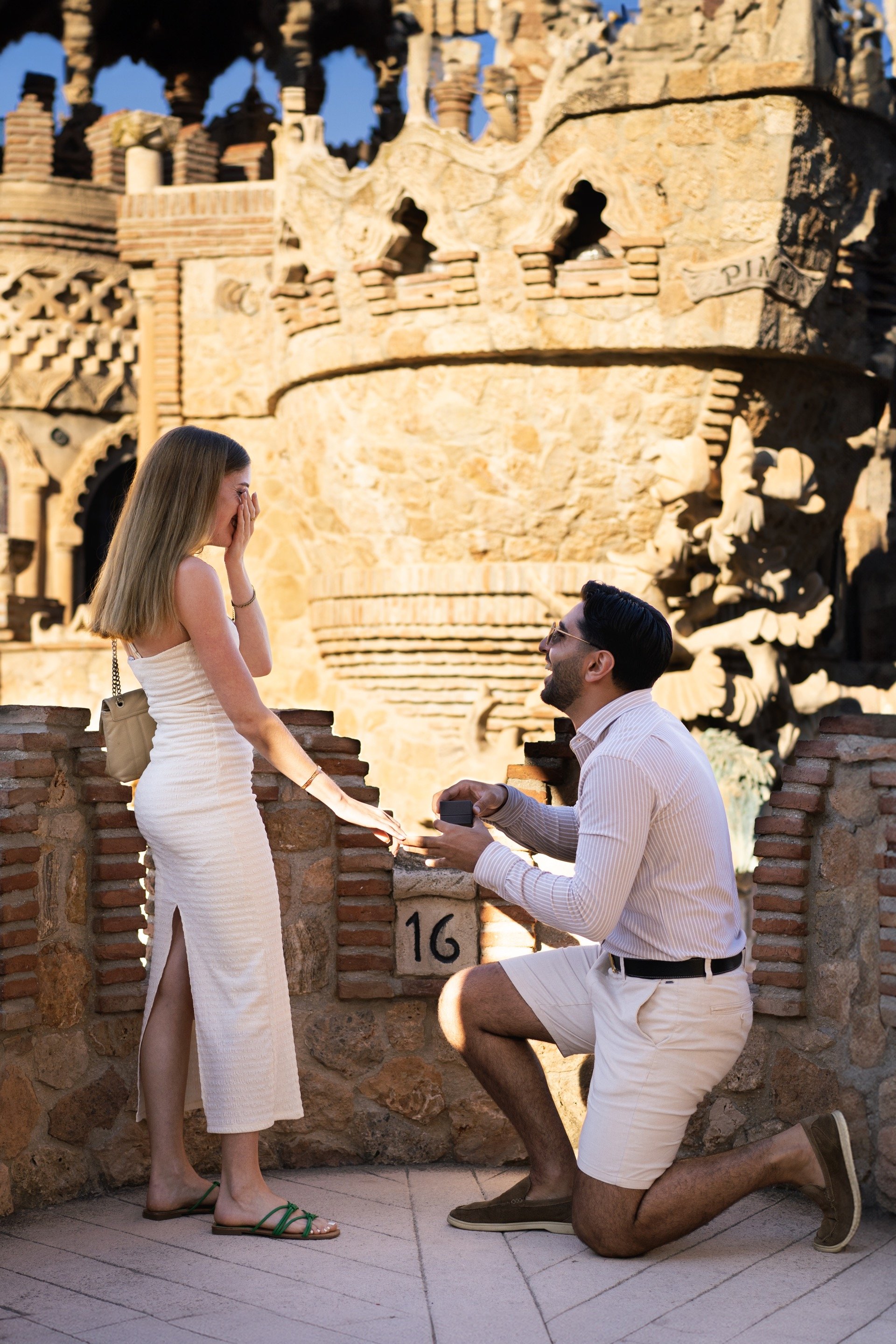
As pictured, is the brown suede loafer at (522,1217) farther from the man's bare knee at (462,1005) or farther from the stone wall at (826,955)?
the stone wall at (826,955)

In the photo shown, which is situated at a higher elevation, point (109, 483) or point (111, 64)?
point (111, 64)

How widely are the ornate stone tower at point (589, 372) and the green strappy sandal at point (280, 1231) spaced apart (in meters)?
7.52

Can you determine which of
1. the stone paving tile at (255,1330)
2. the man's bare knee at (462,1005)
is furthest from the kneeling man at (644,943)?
the stone paving tile at (255,1330)

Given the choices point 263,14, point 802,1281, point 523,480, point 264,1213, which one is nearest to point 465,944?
point 264,1213

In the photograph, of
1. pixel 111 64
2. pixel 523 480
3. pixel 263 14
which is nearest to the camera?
pixel 523 480

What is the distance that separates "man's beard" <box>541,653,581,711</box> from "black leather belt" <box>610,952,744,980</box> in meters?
0.53

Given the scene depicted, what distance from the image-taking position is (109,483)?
1511 centimetres

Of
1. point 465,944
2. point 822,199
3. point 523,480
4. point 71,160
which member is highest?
point 71,160

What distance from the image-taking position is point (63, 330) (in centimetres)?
1402

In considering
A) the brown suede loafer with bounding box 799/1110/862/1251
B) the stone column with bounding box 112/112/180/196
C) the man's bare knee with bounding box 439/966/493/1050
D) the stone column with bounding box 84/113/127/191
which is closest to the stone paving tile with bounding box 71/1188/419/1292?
the man's bare knee with bounding box 439/966/493/1050

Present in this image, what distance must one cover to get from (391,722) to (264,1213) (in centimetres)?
870

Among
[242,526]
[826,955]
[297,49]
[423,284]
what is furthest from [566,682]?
[297,49]

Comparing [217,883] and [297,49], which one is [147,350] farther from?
[217,883]

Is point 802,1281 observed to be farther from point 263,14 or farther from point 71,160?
point 263,14
